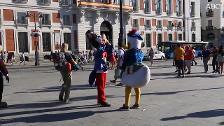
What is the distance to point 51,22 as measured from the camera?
5062 centimetres

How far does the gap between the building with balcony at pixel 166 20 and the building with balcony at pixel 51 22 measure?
15.7ft

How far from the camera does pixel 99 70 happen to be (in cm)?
1084

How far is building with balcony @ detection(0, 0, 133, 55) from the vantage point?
46.8m

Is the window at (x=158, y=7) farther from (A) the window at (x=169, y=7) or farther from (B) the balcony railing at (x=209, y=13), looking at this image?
(B) the balcony railing at (x=209, y=13)

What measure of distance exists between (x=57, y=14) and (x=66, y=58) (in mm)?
40594

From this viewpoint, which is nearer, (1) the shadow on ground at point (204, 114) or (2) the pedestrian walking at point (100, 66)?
(1) the shadow on ground at point (204, 114)

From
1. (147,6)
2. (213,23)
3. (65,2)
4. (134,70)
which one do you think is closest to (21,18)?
(65,2)

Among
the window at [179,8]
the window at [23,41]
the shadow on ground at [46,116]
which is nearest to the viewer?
the shadow on ground at [46,116]

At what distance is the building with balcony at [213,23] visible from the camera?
82.7m

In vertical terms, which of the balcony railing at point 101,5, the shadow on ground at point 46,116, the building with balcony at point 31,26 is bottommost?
the shadow on ground at point 46,116

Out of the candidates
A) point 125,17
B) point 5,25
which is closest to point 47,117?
point 5,25

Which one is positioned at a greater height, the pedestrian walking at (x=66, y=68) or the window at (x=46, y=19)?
the window at (x=46, y=19)

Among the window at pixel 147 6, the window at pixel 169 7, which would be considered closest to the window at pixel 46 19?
the window at pixel 147 6

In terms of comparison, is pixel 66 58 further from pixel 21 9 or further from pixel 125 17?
pixel 125 17
